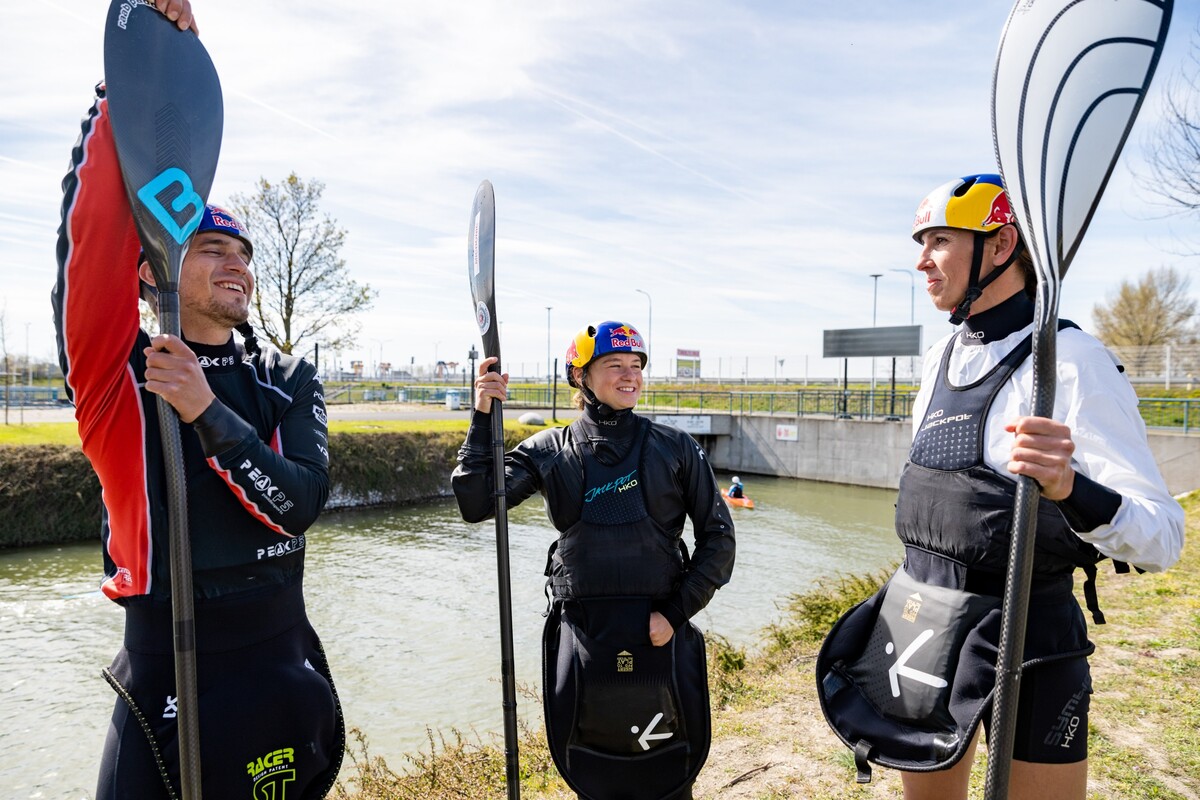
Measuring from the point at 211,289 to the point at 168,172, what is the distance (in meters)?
0.41

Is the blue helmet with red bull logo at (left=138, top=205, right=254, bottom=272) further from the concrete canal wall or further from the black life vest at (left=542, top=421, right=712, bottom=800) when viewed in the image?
the concrete canal wall

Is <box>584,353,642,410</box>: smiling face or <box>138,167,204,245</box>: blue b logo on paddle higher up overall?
<box>138,167,204,245</box>: blue b logo on paddle

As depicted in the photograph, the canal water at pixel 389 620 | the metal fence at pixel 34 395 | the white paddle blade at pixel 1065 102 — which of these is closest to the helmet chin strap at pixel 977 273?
the white paddle blade at pixel 1065 102

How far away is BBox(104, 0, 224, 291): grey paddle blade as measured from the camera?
1647 mm

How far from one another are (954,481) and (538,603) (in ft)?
27.2

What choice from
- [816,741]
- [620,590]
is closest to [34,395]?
[816,741]

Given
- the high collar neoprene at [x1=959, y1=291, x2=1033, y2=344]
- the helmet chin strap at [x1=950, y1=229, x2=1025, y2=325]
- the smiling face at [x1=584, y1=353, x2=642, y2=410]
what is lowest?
the smiling face at [x1=584, y1=353, x2=642, y2=410]

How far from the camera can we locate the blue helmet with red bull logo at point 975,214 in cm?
214

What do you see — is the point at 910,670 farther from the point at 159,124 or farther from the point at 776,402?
Answer: the point at 776,402

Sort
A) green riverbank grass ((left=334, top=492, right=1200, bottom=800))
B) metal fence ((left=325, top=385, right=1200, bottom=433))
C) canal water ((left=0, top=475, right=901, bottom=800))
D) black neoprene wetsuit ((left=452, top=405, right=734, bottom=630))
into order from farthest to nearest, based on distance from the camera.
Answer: metal fence ((left=325, top=385, right=1200, bottom=433)) → canal water ((left=0, top=475, right=901, bottom=800)) → green riverbank grass ((left=334, top=492, right=1200, bottom=800)) → black neoprene wetsuit ((left=452, top=405, right=734, bottom=630))

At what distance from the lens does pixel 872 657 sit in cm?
225

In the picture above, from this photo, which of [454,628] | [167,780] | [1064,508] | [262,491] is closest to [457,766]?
[167,780]

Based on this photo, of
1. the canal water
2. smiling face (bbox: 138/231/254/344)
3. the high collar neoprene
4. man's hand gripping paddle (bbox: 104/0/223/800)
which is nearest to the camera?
man's hand gripping paddle (bbox: 104/0/223/800)

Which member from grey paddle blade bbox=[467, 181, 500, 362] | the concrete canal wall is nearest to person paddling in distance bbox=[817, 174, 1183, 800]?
grey paddle blade bbox=[467, 181, 500, 362]
